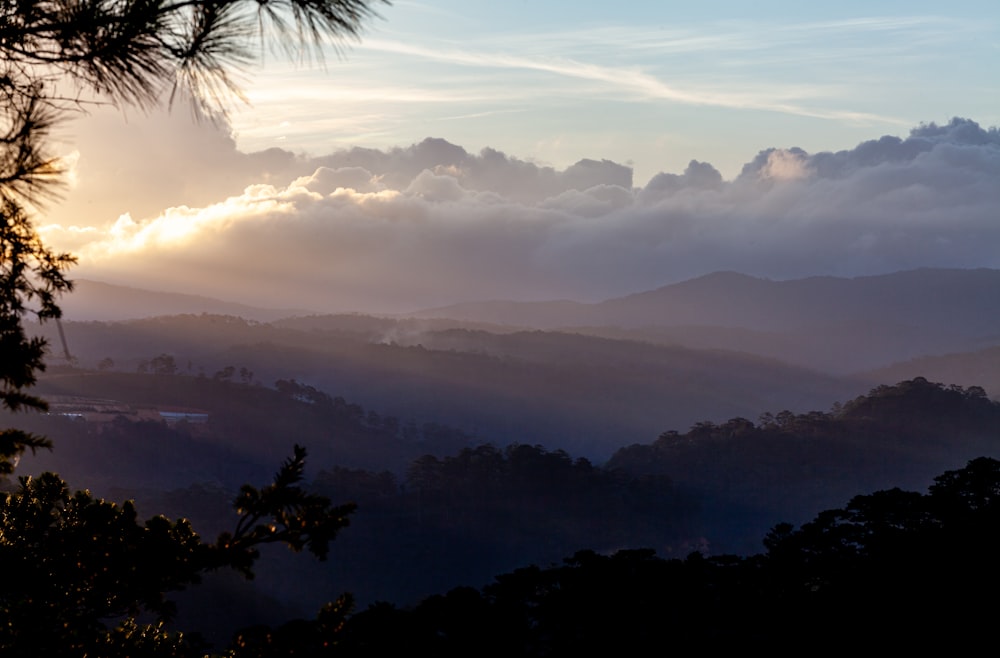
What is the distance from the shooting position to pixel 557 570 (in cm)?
3103

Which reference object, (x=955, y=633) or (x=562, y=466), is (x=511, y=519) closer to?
(x=562, y=466)

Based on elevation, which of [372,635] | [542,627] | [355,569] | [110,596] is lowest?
[355,569]

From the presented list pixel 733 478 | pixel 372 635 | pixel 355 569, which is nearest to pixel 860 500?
pixel 372 635

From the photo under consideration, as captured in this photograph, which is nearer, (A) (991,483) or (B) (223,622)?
(A) (991,483)

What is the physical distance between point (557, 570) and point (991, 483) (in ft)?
52.0

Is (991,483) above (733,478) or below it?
above

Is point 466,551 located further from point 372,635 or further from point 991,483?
point 372,635

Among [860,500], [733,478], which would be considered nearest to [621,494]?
[733,478]

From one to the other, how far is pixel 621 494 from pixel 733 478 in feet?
87.5

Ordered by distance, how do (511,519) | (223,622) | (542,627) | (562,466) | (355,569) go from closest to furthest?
1. (542,627)
2. (223,622)
3. (355,569)
4. (511,519)
5. (562,466)

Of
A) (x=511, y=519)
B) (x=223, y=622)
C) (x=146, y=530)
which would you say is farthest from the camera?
(x=511, y=519)

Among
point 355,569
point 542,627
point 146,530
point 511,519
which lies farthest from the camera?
point 511,519

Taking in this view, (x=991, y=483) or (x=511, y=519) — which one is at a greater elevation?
(x=991, y=483)

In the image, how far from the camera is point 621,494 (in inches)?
6142
